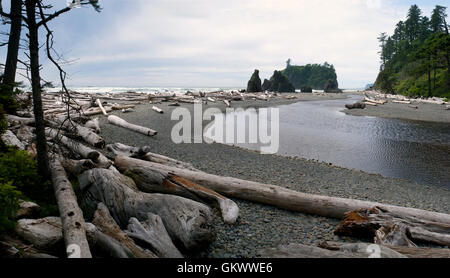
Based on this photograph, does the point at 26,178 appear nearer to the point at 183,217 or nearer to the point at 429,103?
the point at 183,217

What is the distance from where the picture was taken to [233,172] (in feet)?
29.4

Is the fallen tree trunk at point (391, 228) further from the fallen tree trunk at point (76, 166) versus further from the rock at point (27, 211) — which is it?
the fallen tree trunk at point (76, 166)

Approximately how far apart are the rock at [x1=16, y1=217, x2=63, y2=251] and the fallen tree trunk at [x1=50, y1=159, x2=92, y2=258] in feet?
0.40

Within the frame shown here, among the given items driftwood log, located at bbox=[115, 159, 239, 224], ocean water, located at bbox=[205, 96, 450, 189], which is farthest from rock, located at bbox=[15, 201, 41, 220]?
ocean water, located at bbox=[205, 96, 450, 189]

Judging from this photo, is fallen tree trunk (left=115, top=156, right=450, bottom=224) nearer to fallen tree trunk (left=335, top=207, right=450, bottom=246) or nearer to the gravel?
the gravel

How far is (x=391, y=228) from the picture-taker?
15.0 ft

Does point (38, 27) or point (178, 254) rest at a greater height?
point (38, 27)

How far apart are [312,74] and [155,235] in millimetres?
177909

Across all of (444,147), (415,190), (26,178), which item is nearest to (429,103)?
(444,147)

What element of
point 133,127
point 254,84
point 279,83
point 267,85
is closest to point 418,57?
A: point 254,84

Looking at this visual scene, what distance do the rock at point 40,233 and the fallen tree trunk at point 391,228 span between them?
4.94 m

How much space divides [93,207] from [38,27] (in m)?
3.64

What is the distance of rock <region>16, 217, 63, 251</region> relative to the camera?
3367mm

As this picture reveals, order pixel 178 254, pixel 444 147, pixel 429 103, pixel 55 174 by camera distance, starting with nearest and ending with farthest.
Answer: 1. pixel 178 254
2. pixel 55 174
3. pixel 444 147
4. pixel 429 103
